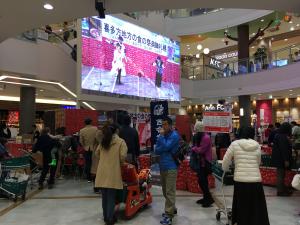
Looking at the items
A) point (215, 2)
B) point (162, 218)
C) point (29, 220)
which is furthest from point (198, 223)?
point (215, 2)

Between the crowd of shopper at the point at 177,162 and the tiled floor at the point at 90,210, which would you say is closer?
the crowd of shopper at the point at 177,162

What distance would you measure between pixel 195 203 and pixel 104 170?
206 cm

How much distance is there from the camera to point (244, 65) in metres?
19.1

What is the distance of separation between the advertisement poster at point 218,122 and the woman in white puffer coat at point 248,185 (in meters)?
2.36

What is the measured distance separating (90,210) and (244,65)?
51.2 ft

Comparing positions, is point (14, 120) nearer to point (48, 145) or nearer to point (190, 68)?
point (190, 68)

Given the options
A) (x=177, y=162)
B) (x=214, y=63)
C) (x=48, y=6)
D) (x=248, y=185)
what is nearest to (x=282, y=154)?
(x=177, y=162)

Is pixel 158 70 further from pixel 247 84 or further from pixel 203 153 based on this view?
pixel 203 153

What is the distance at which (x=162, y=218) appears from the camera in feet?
16.4

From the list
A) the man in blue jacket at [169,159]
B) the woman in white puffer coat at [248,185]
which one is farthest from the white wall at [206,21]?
the woman in white puffer coat at [248,185]

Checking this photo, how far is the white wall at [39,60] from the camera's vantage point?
1075 centimetres

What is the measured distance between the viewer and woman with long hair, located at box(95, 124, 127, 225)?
4.67m

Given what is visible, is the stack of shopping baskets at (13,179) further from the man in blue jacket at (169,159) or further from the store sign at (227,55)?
the store sign at (227,55)

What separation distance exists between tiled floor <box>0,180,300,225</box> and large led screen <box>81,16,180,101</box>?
5.77 metres
